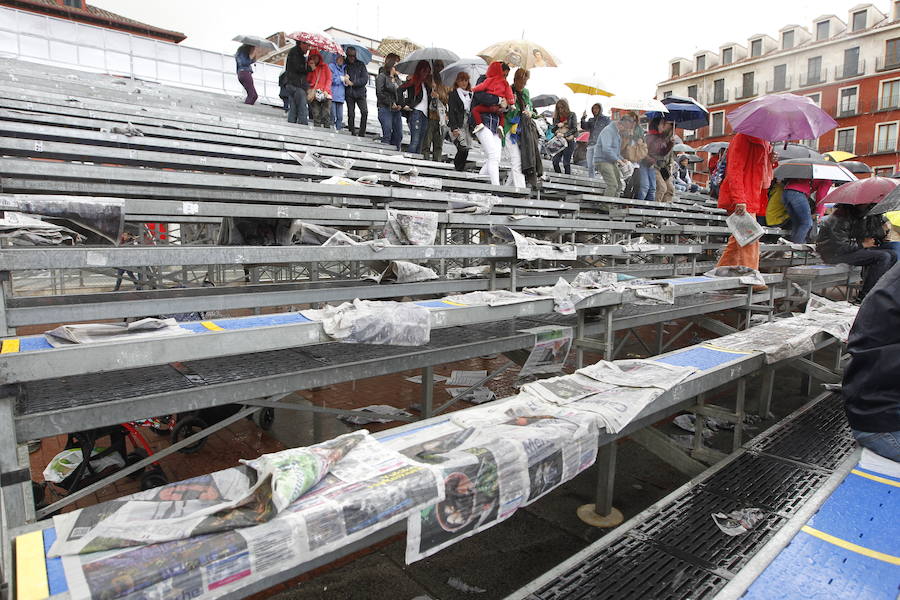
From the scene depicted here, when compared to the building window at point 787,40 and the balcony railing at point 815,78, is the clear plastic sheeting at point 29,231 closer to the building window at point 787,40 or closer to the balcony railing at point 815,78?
the balcony railing at point 815,78

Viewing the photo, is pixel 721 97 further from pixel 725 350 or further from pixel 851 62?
pixel 725 350

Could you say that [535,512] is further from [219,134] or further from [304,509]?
[219,134]

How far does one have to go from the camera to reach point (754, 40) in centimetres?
3928

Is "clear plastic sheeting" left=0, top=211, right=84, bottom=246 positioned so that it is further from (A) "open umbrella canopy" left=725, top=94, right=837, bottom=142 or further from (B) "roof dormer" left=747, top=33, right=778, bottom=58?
(B) "roof dormer" left=747, top=33, right=778, bottom=58

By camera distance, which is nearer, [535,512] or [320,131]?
[535,512]

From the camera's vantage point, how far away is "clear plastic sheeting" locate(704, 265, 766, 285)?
214 inches

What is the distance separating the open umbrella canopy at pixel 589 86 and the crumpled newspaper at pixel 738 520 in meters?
9.86

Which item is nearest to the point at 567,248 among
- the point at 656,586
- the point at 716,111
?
the point at 656,586

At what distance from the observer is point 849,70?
32.7 meters

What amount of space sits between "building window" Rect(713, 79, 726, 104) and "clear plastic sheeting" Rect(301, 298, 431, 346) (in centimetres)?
4384

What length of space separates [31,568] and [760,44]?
48332 millimetres

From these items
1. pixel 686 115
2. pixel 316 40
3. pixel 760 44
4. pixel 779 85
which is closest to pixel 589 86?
pixel 686 115

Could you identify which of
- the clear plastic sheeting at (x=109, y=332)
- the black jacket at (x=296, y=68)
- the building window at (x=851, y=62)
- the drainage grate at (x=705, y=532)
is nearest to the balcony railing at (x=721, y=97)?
the building window at (x=851, y=62)

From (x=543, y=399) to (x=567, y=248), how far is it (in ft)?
8.06
